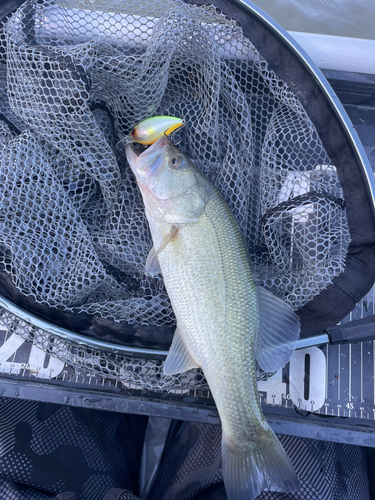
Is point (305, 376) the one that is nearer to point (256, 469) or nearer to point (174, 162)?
point (256, 469)

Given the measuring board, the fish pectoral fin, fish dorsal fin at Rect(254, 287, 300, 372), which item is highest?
the fish pectoral fin

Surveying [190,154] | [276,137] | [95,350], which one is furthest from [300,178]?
[95,350]

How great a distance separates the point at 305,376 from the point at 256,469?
70 cm

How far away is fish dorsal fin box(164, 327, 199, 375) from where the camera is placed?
174 centimetres

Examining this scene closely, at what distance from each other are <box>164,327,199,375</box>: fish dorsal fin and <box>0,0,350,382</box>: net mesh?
232 mm

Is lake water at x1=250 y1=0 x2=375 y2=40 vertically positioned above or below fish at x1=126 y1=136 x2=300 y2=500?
above

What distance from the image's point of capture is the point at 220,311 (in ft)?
5.63

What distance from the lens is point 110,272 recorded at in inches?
80.8

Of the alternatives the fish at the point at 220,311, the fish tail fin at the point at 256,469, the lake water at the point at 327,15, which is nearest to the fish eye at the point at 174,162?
the fish at the point at 220,311

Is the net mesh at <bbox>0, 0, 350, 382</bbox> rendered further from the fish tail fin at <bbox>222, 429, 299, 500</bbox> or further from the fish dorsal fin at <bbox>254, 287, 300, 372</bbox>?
the fish tail fin at <bbox>222, 429, 299, 500</bbox>

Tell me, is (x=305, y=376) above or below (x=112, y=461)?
above

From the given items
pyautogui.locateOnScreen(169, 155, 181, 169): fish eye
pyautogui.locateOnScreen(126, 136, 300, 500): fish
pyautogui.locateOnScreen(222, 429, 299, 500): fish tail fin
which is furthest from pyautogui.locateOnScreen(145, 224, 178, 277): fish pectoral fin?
pyautogui.locateOnScreen(222, 429, 299, 500): fish tail fin

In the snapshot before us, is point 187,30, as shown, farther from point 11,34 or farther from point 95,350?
point 95,350

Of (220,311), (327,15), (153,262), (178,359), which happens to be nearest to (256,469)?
(178,359)
